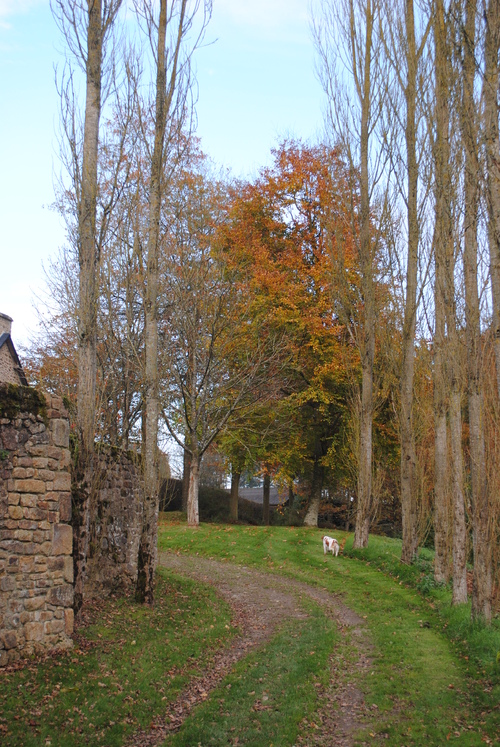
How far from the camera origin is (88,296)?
8.42m

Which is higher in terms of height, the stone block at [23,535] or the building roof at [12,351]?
the building roof at [12,351]

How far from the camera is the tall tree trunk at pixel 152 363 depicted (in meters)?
9.10

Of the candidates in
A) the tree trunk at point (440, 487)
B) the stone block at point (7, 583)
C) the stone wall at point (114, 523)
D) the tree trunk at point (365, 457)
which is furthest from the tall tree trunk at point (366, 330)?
the stone block at point (7, 583)

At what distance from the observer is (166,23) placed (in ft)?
32.4

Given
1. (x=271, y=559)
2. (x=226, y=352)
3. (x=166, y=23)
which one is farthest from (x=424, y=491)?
(x=166, y=23)

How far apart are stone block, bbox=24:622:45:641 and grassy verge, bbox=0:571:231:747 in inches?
14.0

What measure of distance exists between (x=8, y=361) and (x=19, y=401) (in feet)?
43.4

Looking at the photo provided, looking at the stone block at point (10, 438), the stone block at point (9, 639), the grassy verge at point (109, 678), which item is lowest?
the grassy verge at point (109, 678)

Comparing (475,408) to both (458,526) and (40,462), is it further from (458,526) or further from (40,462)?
(40,462)

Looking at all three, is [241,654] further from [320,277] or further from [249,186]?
[249,186]

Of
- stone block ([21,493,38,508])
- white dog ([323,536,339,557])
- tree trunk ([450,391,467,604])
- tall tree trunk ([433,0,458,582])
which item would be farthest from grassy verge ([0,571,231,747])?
white dog ([323,536,339,557])

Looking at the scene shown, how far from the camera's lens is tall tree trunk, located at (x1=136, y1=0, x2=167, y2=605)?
910cm

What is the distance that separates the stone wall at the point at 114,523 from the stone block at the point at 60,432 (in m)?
1.82

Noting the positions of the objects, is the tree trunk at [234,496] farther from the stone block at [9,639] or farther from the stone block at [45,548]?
the stone block at [9,639]
